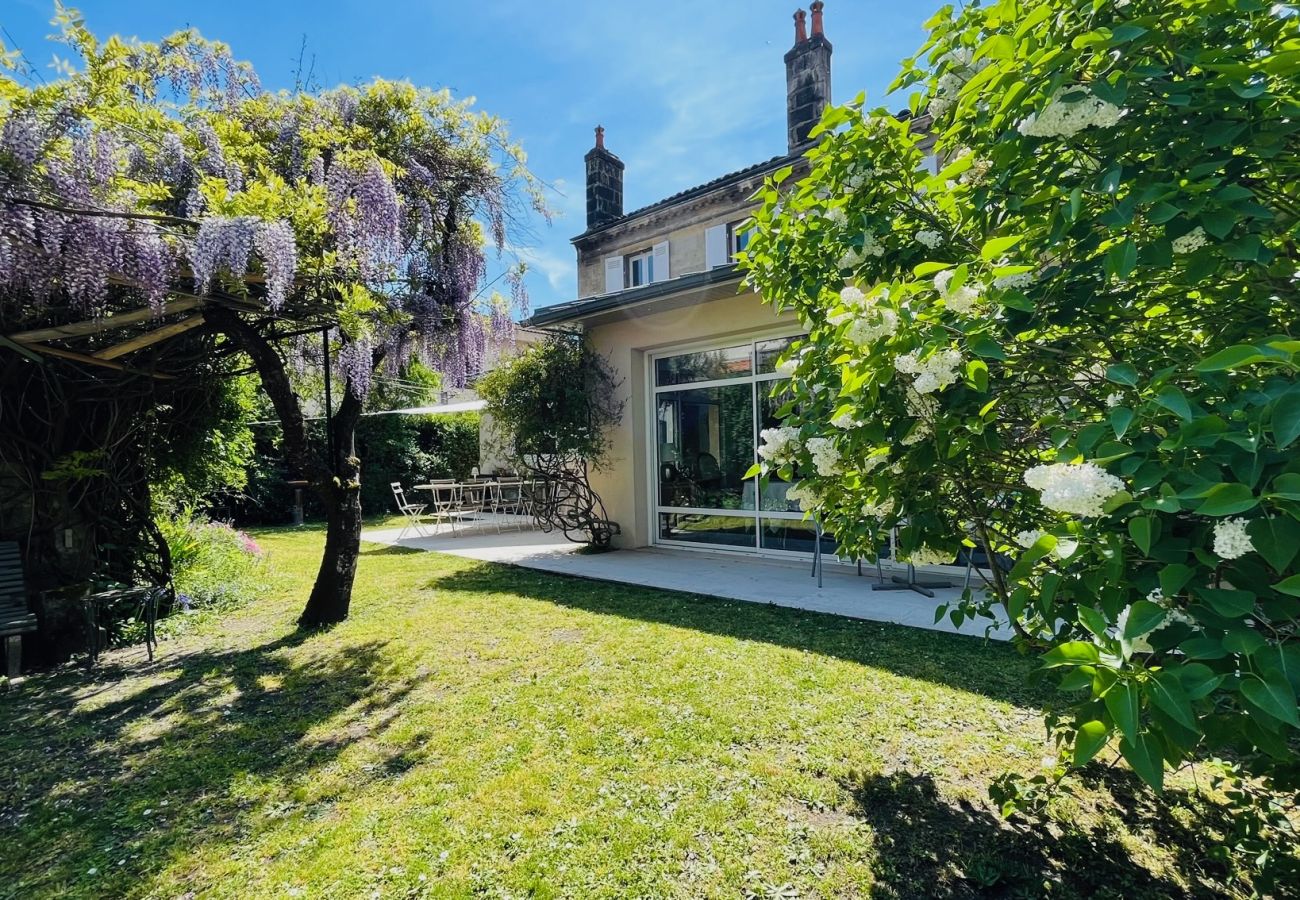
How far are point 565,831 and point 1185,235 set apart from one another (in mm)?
2675

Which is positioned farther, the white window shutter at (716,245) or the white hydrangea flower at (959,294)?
the white window shutter at (716,245)

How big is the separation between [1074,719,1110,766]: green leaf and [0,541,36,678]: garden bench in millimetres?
5886

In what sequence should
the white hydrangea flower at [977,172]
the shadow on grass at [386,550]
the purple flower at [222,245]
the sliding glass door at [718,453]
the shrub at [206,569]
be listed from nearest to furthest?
1. the white hydrangea flower at [977,172]
2. the purple flower at [222,245]
3. the shrub at [206,569]
4. the sliding glass door at [718,453]
5. the shadow on grass at [386,550]

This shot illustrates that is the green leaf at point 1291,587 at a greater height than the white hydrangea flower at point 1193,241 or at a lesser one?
lesser

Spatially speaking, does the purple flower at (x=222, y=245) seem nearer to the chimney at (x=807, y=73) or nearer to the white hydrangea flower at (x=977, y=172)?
the white hydrangea flower at (x=977, y=172)

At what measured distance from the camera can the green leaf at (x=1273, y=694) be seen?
831 mm

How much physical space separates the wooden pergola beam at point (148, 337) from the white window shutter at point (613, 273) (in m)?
11.8

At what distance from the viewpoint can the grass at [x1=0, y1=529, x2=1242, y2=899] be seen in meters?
2.12

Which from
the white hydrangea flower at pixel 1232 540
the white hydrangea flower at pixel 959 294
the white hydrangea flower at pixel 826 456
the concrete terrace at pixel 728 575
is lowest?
the concrete terrace at pixel 728 575

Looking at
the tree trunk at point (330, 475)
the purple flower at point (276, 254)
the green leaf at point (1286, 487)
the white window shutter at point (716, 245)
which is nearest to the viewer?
the green leaf at point (1286, 487)

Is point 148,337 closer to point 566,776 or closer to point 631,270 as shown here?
point 566,776

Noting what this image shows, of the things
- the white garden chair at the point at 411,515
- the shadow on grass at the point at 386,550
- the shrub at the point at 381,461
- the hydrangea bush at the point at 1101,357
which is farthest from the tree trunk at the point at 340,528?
the shrub at the point at 381,461

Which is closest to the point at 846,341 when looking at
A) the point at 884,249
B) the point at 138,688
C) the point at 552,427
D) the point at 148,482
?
the point at 884,249

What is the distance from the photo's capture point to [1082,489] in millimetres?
1075
